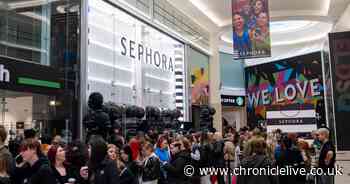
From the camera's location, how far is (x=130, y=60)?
9.97 meters

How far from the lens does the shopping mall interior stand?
6164mm

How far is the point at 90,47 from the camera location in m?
8.11

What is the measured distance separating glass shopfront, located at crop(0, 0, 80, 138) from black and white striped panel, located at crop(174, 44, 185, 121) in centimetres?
576

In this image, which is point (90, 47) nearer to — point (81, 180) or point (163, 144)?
point (163, 144)

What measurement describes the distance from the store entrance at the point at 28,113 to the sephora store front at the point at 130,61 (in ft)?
2.35

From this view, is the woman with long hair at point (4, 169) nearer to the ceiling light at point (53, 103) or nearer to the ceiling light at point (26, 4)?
the ceiling light at point (53, 103)

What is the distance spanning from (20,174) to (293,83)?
670 inches

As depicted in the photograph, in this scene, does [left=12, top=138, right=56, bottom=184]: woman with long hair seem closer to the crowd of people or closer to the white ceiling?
the crowd of people

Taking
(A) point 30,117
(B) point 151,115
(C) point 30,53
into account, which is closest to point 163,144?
(A) point 30,117

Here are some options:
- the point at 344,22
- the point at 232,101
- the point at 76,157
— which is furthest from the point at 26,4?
the point at 232,101

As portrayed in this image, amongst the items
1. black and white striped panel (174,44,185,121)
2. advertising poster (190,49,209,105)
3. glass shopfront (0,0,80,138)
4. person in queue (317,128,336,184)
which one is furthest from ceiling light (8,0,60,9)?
advertising poster (190,49,209,105)

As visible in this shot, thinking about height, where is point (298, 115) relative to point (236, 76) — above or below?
below

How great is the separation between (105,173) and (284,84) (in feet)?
56.4

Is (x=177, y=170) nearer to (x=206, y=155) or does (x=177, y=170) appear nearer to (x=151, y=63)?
(x=206, y=155)
